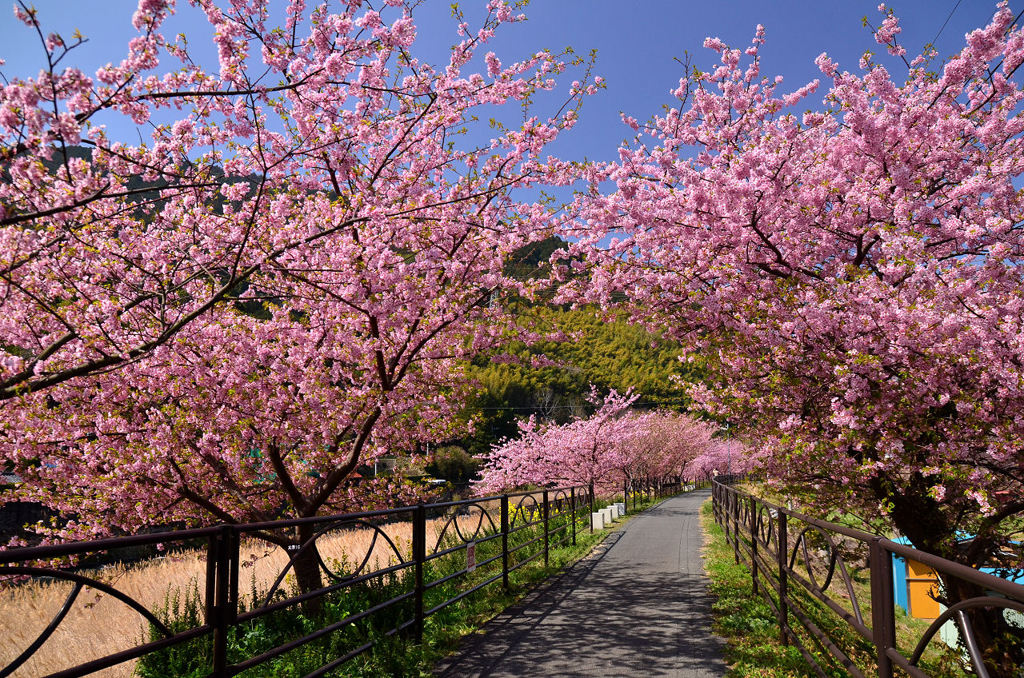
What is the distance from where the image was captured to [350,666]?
18.4 ft

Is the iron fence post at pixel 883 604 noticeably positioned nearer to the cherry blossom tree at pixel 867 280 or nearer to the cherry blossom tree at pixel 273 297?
the cherry blossom tree at pixel 867 280

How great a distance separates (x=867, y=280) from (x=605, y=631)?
4.78m

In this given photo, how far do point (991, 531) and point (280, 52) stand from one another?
27.3 feet

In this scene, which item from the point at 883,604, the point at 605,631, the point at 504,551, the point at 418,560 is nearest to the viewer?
the point at 883,604

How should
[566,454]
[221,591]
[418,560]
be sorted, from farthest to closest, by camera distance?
[566,454], [418,560], [221,591]

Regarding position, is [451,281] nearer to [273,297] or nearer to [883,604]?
[273,297]

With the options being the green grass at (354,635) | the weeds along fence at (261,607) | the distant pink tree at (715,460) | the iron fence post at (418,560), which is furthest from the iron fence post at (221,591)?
the distant pink tree at (715,460)

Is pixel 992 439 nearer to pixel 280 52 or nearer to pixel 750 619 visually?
pixel 750 619

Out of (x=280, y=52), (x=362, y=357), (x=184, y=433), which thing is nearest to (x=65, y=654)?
(x=184, y=433)

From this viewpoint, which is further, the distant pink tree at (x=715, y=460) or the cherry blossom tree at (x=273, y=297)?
the distant pink tree at (x=715, y=460)

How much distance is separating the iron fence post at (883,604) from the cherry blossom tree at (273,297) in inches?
210

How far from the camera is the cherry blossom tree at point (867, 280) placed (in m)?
6.15

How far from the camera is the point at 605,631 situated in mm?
7355

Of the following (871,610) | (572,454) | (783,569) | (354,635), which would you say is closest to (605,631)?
(783,569)
